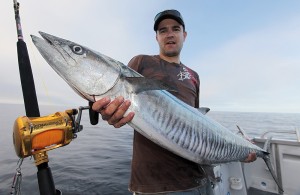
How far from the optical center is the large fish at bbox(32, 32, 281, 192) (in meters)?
1.91

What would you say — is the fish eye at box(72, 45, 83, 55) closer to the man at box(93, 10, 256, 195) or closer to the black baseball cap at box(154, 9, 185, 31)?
the man at box(93, 10, 256, 195)

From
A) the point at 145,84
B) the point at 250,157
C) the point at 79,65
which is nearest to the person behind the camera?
the point at 79,65

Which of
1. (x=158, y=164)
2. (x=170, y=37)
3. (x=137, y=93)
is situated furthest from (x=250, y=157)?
(x=137, y=93)

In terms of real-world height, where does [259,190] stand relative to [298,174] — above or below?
below

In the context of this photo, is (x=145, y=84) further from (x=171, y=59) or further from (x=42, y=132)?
(x=171, y=59)

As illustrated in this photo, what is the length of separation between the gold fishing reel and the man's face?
5.27ft

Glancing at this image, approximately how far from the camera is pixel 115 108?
6.48 feet

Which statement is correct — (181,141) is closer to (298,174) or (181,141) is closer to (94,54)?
(94,54)

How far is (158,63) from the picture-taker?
9.60 ft

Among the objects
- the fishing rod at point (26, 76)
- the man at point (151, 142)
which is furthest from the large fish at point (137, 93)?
the fishing rod at point (26, 76)

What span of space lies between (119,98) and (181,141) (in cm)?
79

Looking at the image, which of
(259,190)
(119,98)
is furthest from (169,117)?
(259,190)

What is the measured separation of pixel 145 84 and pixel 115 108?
338 millimetres

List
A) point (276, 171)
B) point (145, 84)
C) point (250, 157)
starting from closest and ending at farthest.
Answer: point (145, 84) → point (250, 157) → point (276, 171)
